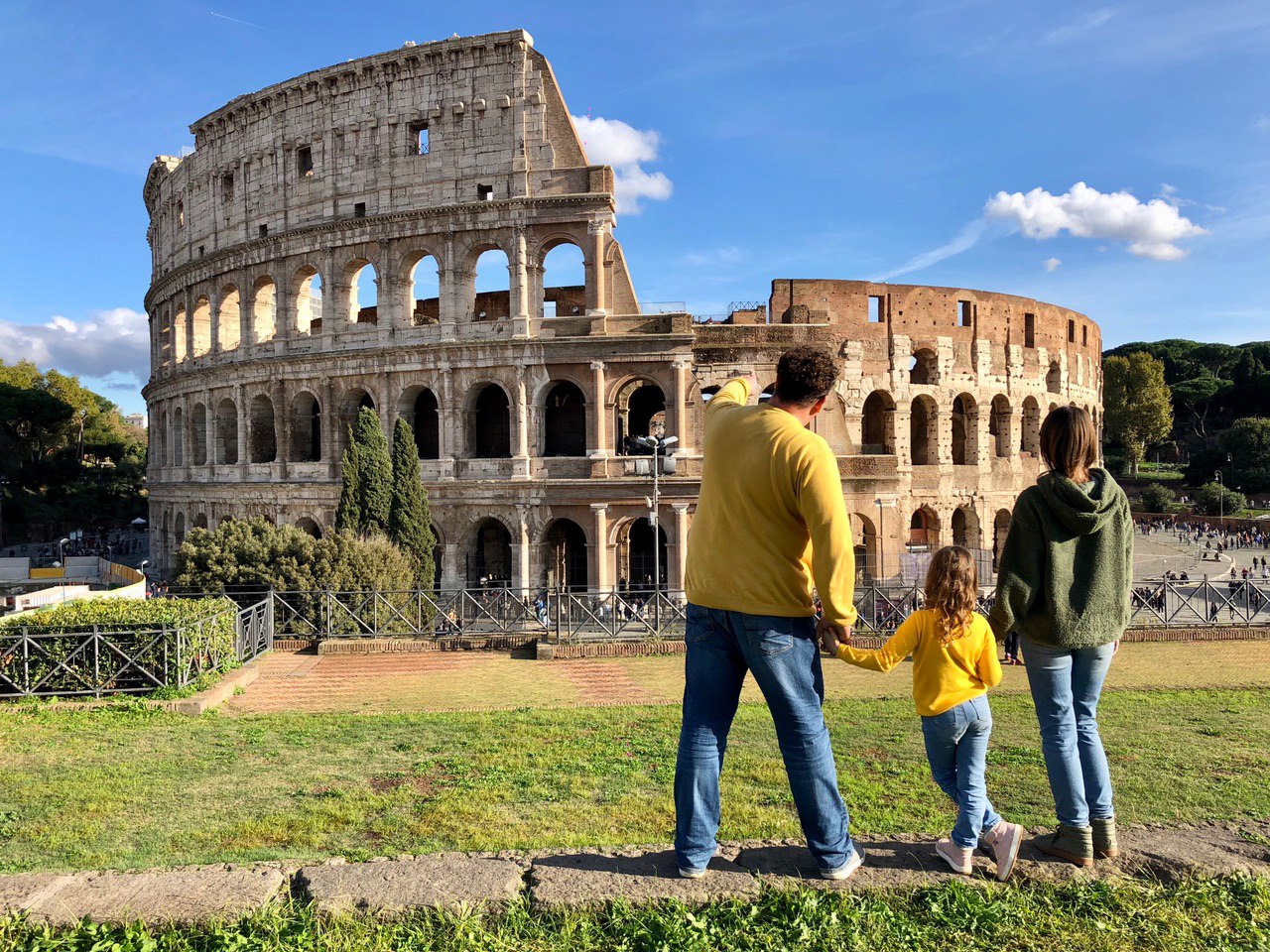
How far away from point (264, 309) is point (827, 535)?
30272mm

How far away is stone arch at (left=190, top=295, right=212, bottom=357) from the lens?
31656mm

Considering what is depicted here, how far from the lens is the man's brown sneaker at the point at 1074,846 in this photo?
11.6 feet

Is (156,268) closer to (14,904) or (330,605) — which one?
(330,605)

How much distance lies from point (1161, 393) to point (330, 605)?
69060 mm

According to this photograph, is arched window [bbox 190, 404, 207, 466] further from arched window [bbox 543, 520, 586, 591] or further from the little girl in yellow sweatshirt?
the little girl in yellow sweatshirt

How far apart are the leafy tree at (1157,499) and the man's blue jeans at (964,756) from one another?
209ft

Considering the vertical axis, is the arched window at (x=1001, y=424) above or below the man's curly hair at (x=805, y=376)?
above

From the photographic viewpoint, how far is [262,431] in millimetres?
29672

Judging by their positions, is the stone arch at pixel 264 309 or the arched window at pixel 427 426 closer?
the arched window at pixel 427 426

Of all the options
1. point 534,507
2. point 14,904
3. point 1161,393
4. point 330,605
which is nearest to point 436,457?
point 534,507

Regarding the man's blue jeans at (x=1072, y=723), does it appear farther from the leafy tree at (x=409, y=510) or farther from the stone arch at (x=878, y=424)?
the stone arch at (x=878, y=424)

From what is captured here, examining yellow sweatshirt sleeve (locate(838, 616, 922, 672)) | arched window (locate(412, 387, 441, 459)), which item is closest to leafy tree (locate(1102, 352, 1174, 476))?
arched window (locate(412, 387, 441, 459))

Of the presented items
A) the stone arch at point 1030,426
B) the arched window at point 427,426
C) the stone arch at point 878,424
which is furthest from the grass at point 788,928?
the stone arch at point 1030,426

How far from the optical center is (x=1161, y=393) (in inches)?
2576
